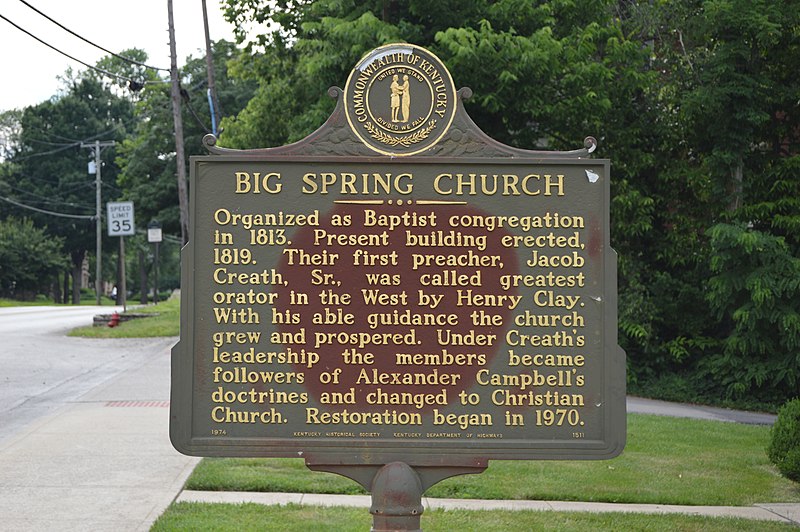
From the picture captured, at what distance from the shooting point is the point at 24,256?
66.4 m

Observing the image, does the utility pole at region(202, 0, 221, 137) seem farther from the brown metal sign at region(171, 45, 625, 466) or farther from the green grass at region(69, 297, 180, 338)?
the brown metal sign at region(171, 45, 625, 466)

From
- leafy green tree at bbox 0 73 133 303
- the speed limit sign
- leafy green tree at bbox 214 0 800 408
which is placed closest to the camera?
leafy green tree at bbox 214 0 800 408

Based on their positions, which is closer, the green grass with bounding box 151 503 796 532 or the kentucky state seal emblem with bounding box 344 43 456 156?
the kentucky state seal emblem with bounding box 344 43 456 156

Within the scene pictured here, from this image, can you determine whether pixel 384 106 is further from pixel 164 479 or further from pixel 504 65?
pixel 504 65

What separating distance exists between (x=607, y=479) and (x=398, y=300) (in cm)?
451

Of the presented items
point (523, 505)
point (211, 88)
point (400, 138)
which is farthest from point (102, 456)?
point (211, 88)

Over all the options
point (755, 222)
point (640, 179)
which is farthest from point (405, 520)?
point (640, 179)

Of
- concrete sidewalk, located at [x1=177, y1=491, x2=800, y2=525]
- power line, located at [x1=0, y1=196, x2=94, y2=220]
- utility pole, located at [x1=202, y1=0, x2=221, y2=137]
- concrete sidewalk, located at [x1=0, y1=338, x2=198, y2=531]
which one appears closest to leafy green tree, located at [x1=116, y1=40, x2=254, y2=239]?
utility pole, located at [x1=202, y1=0, x2=221, y2=137]

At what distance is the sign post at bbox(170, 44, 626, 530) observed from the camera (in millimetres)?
4719

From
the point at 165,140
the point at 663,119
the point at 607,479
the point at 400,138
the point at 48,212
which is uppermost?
the point at 165,140

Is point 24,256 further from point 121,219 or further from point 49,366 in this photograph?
point 49,366

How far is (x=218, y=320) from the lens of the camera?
473cm

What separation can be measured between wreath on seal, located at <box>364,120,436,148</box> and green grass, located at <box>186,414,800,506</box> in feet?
12.9

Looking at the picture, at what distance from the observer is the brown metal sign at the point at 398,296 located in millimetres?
4719
